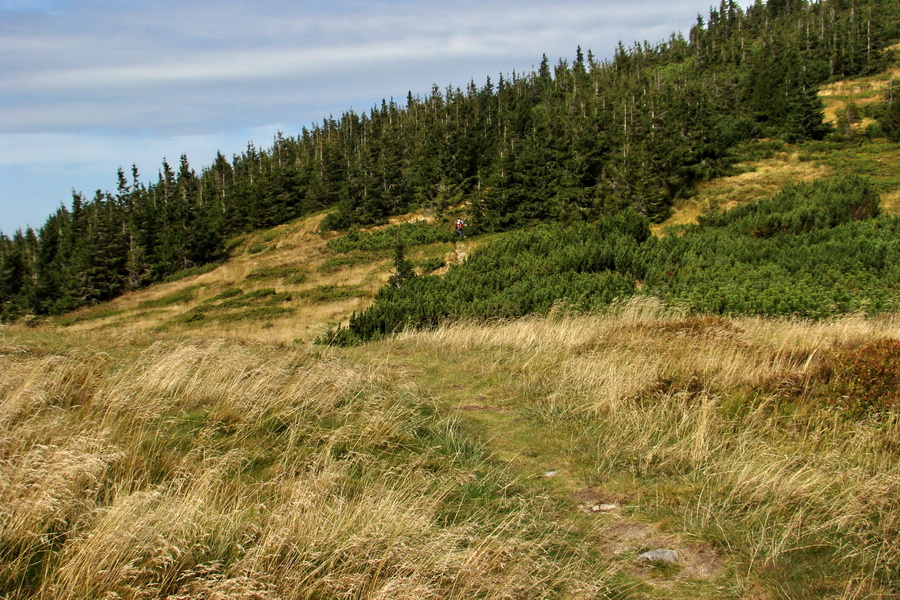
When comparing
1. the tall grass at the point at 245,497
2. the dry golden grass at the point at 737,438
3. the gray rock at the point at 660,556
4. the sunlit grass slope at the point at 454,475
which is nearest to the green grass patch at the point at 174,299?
the sunlit grass slope at the point at 454,475

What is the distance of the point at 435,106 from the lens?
95.7m

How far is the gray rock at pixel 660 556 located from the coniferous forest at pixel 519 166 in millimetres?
16710

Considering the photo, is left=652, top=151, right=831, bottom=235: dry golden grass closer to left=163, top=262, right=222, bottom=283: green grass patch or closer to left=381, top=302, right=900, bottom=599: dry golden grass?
left=381, top=302, right=900, bottom=599: dry golden grass

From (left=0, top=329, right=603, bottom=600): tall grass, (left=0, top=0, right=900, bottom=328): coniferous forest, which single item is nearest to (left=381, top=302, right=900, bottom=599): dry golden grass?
(left=0, top=329, right=603, bottom=600): tall grass

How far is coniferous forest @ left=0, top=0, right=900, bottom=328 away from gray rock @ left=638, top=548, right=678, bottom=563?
658 inches

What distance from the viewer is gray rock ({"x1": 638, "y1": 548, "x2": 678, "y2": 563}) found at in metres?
3.51

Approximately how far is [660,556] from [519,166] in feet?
178

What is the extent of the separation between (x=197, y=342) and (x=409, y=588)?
6.64 m

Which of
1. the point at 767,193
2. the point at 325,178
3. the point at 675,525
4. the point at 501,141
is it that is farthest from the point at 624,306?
the point at 325,178

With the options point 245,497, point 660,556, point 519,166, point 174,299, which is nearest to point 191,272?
point 174,299

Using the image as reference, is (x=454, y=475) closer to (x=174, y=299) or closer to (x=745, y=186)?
(x=745, y=186)

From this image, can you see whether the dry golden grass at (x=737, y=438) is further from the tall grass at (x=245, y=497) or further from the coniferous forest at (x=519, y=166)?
the coniferous forest at (x=519, y=166)

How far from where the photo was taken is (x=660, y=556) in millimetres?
3545

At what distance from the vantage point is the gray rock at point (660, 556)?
138 inches
